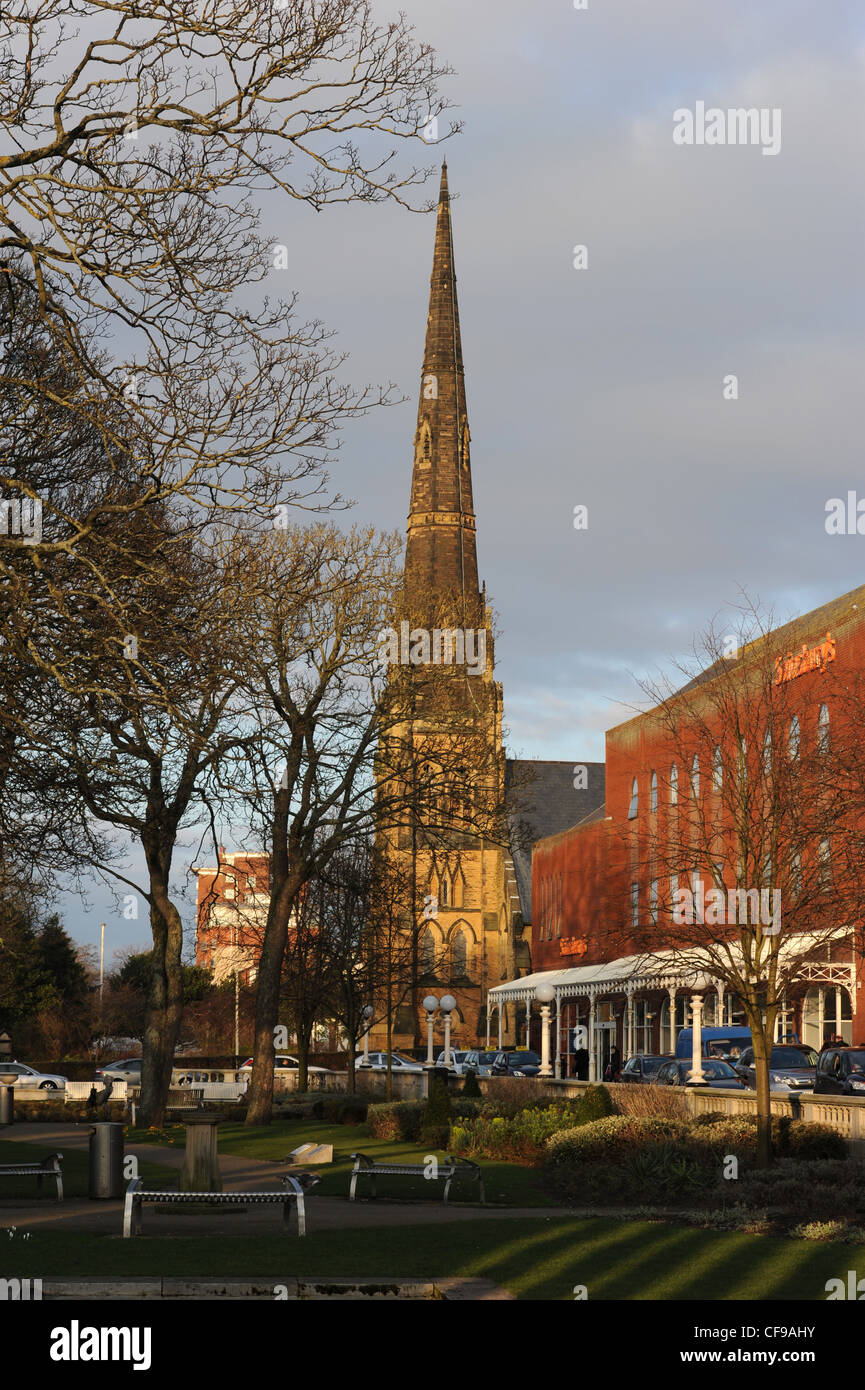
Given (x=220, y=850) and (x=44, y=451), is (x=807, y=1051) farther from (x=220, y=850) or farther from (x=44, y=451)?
(x=44, y=451)

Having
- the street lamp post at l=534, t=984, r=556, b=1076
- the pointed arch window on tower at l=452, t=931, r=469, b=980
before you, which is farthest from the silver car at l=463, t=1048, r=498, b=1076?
the pointed arch window on tower at l=452, t=931, r=469, b=980

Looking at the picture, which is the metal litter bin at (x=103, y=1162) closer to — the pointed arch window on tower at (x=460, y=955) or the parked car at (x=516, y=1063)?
the parked car at (x=516, y=1063)

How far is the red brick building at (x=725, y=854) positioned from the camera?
942 inches

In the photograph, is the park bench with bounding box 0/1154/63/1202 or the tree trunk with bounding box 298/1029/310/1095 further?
the tree trunk with bounding box 298/1029/310/1095

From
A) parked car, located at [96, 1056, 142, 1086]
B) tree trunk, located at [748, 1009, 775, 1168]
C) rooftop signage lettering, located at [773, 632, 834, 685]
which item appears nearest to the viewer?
tree trunk, located at [748, 1009, 775, 1168]

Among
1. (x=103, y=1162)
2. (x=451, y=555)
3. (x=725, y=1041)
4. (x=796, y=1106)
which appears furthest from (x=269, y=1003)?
(x=451, y=555)

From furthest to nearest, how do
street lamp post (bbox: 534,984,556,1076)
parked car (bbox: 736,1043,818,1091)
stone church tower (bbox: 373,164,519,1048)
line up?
1. stone church tower (bbox: 373,164,519,1048)
2. street lamp post (bbox: 534,984,556,1076)
3. parked car (bbox: 736,1043,818,1091)

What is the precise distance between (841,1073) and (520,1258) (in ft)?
55.0

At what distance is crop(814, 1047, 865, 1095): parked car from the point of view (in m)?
27.7

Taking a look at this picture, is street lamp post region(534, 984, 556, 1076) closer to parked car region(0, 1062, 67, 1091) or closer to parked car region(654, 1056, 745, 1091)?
parked car region(654, 1056, 745, 1091)

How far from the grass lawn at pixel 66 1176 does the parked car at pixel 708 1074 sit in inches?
464

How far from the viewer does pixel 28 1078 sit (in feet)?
181

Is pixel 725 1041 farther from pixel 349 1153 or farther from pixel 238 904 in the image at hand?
pixel 238 904

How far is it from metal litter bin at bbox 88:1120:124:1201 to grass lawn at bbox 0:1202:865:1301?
3.73m
